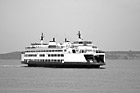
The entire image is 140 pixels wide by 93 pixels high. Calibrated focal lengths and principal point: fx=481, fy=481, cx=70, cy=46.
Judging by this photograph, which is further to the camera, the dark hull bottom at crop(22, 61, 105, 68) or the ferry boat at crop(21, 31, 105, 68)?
the ferry boat at crop(21, 31, 105, 68)

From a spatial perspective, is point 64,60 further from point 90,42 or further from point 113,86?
point 113,86

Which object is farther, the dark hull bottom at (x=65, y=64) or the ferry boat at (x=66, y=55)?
the ferry boat at (x=66, y=55)

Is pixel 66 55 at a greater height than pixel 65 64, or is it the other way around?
pixel 66 55

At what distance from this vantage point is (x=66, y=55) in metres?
93.1

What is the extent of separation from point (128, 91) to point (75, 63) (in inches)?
1448

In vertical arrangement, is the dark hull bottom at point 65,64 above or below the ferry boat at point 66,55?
below

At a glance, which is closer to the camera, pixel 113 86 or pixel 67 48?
pixel 113 86

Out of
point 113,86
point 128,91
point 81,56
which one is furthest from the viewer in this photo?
point 81,56

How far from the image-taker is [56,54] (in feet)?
314

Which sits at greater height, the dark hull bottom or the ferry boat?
the ferry boat

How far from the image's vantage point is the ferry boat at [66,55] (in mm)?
90188

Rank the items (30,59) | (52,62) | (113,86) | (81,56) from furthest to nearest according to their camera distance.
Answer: (30,59) → (52,62) → (81,56) → (113,86)

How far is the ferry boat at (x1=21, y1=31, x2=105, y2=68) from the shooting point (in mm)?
90188

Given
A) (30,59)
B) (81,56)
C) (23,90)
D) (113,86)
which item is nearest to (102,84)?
(113,86)
